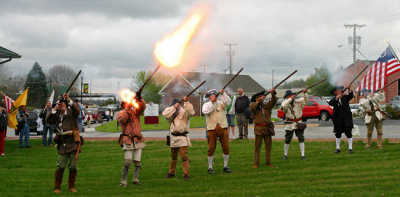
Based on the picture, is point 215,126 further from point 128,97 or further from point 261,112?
point 128,97

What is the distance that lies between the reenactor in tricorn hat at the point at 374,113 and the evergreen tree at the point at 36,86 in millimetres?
45422

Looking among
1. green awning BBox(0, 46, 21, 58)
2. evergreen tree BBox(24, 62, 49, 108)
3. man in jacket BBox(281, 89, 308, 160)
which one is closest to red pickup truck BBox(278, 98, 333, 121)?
green awning BBox(0, 46, 21, 58)

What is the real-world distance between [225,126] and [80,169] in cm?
497

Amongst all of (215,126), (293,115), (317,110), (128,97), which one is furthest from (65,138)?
(317,110)

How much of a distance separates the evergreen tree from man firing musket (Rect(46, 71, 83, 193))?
150 ft

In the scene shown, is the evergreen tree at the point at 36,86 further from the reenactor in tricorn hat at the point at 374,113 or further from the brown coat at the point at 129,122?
the brown coat at the point at 129,122

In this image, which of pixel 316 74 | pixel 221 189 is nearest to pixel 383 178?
pixel 221 189

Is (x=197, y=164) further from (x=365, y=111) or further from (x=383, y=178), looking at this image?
(x=365, y=111)

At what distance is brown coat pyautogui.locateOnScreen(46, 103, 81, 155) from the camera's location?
10039mm

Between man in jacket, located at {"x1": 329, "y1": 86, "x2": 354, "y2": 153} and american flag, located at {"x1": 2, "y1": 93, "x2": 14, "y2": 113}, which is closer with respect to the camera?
man in jacket, located at {"x1": 329, "y1": 86, "x2": 354, "y2": 153}

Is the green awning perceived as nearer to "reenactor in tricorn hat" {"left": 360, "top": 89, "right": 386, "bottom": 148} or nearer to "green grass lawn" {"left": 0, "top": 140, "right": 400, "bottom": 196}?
"green grass lawn" {"left": 0, "top": 140, "right": 400, "bottom": 196}

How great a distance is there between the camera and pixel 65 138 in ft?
33.1

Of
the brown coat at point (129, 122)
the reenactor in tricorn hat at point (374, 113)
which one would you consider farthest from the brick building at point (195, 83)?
the brown coat at point (129, 122)

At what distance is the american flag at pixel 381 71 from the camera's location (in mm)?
15562
